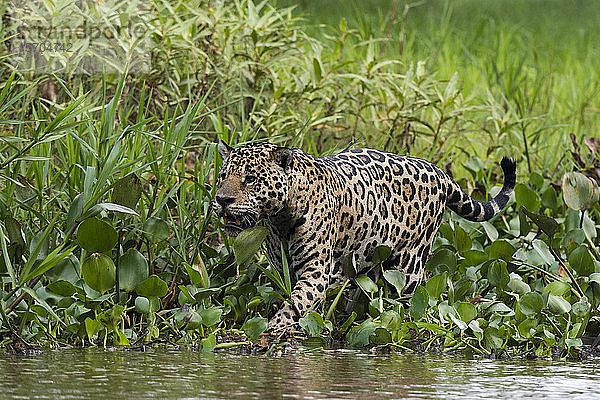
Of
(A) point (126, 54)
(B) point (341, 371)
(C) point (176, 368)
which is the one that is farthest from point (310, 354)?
(A) point (126, 54)

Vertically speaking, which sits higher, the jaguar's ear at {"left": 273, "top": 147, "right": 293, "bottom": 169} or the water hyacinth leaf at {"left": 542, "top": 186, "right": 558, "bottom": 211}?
the jaguar's ear at {"left": 273, "top": 147, "right": 293, "bottom": 169}

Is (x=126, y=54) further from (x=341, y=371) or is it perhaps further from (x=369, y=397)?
(x=369, y=397)

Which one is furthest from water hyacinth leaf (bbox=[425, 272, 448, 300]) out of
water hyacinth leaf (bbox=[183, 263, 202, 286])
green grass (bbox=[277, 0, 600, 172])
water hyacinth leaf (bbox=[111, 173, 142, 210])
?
green grass (bbox=[277, 0, 600, 172])

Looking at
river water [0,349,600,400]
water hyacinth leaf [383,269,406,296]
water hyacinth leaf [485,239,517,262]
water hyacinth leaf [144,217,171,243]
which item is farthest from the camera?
water hyacinth leaf [485,239,517,262]

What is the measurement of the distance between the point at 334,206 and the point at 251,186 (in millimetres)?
467

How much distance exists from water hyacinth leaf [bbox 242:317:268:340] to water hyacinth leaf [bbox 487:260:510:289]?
119cm

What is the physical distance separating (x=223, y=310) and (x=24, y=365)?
1048 mm

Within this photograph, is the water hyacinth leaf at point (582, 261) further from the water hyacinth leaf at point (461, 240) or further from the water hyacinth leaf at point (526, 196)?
the water hyacinth leaf at point (526, 196)

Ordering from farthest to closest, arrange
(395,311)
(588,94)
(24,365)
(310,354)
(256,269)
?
1. (588,94)
2. (256,269)
3. (395,311)
4. (310,354)
5. (24,365)

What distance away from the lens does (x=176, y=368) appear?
10.6ft

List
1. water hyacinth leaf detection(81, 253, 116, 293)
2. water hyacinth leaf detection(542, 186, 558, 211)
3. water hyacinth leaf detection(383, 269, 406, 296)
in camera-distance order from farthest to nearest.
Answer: water hyacinth leaf detection(542, 186, 558, 211) → water hyacinth leaf detection(383, 269, 406, 296) → water hyacinth leaf detection(81, 253, 116, 293)

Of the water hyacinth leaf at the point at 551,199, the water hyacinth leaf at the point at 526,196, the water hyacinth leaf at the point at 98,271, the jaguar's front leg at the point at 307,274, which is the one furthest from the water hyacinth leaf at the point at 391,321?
the water hyacinth leaf at the point at 551,199

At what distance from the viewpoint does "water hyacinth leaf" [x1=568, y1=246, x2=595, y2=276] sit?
14.3ft

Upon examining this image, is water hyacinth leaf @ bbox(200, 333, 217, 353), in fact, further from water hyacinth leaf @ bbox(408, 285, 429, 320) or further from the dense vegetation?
water hyacinth leaf @ bbox(408, 285, 429, 320)
